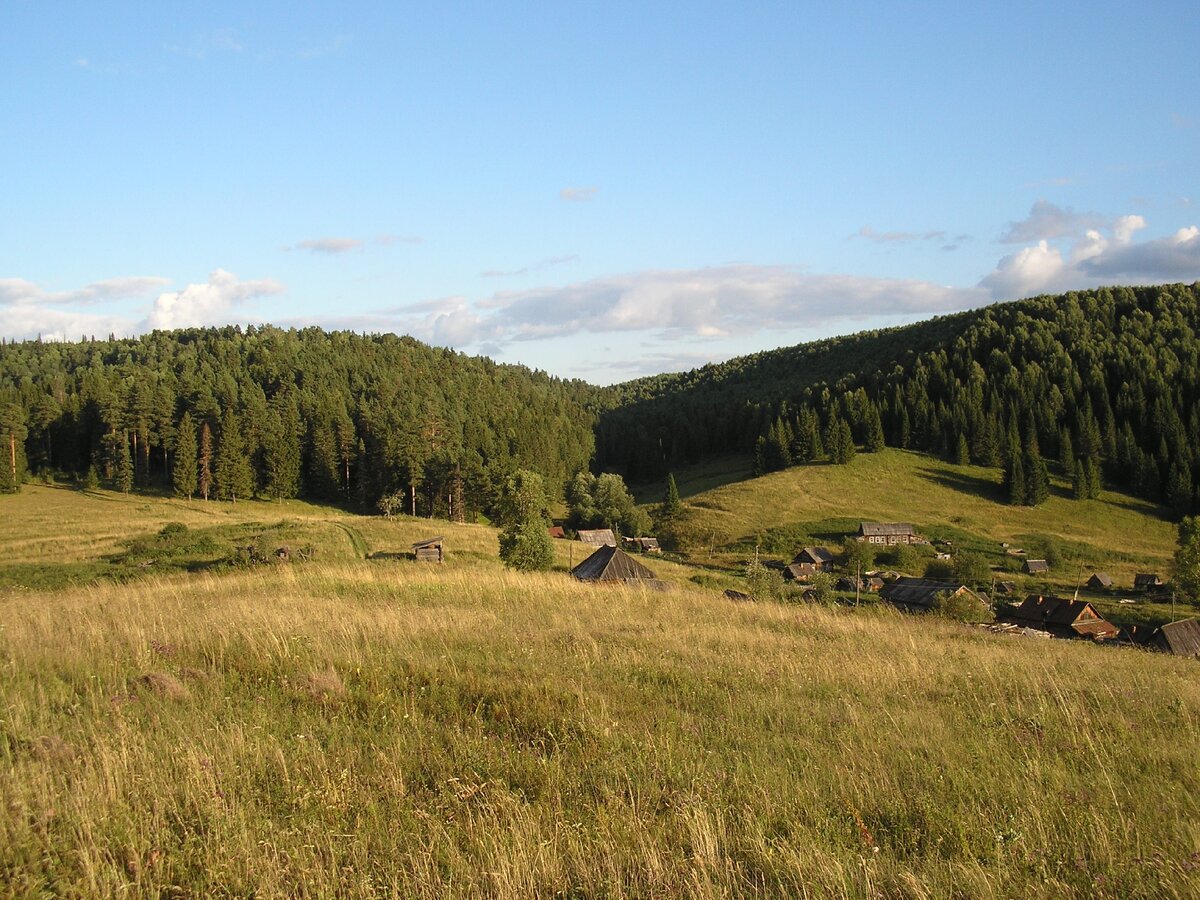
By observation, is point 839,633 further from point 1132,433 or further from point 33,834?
point 1132,433

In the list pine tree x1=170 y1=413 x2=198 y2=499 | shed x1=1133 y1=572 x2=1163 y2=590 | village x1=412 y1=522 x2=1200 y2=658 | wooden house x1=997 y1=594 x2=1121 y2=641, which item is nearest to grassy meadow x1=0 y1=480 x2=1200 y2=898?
village x1=412 y1=522 x2=1200 y2=658

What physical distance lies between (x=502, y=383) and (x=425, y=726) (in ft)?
596

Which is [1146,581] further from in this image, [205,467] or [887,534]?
[205,467]

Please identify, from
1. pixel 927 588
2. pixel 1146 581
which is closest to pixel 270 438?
pixel 927 588

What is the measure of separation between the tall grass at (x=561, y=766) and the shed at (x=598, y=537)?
252ft

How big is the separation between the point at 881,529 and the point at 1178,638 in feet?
157

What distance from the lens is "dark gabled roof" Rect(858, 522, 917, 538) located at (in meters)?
89.4

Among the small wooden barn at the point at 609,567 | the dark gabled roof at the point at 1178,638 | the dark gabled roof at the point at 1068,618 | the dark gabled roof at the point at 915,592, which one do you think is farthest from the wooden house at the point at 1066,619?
the small wooden barn at the point at 609,567

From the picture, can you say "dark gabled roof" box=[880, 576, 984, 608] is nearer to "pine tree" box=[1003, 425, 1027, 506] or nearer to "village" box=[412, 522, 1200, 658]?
"village" box=[412, 522, 1200, 658]

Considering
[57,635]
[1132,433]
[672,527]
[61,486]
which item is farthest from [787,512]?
[57,635]

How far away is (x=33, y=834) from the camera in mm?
4109

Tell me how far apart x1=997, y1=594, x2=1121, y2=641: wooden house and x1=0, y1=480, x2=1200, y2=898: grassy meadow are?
157ft

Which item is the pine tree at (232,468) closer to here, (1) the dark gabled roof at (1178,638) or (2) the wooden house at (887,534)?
(2) the wooden house at (887,534)

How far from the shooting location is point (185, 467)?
3317 inches
